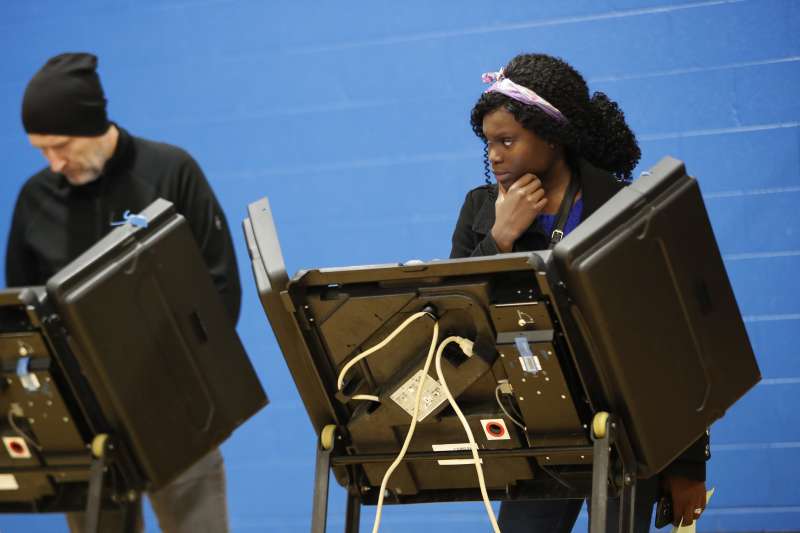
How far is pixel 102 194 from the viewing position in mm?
2695

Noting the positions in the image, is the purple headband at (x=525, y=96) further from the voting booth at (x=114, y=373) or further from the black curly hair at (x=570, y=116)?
the voting booth at (x=114, y=373)

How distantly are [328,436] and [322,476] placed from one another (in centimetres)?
7

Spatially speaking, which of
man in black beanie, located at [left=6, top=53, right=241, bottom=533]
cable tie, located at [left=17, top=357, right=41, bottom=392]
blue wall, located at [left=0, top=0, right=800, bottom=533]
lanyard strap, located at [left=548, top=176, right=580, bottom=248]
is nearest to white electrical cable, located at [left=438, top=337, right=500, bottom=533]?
lanyard strap, located at [left=548, top=176, right=580, bottom=248]

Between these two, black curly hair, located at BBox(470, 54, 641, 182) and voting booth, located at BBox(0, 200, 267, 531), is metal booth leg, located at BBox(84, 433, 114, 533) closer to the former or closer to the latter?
voting booth, located at BBox(0, 200, 267, 531)

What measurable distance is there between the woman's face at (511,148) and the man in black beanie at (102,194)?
0.68 meters

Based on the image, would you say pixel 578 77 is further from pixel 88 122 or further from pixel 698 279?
pixel 88 122

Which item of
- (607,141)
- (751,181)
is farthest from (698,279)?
(751,181)

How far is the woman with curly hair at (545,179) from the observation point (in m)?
2.24

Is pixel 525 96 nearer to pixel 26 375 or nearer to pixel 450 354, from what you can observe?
pixel 450 354

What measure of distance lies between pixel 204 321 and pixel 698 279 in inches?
37.5

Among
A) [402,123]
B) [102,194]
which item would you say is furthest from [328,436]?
[402,123]

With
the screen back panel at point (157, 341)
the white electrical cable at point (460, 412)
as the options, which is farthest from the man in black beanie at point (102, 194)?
the white electrical cable at point (460, 412)

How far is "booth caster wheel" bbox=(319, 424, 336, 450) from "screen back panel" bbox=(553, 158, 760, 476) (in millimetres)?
464

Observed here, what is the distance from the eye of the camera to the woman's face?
2.36 meters
